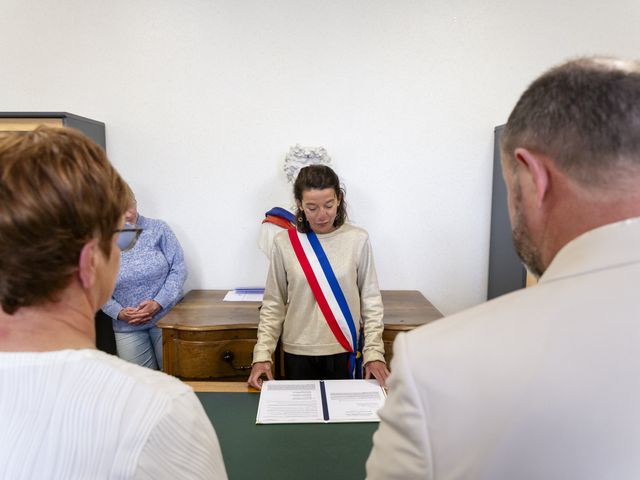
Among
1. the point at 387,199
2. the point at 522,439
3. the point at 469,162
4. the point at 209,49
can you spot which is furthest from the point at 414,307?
the point at 522,439

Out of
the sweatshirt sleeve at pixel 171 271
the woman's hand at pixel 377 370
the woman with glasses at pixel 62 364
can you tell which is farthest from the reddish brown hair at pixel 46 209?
the sweatshirt sleeve at pixel 171 271

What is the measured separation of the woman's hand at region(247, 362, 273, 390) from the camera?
4.56 ft

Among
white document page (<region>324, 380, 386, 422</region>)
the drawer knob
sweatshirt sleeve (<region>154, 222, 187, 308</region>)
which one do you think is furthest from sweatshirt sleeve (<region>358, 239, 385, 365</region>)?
sweatshirt sleeve (<region>154, 222, 187, 308</region>)

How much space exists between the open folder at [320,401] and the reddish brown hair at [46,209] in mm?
745

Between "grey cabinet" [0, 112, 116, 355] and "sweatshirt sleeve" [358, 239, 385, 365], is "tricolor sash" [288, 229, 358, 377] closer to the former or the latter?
"sweatshirt sleeve" [358, 239, 385, 365]

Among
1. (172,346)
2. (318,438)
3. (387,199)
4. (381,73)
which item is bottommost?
(172,346)

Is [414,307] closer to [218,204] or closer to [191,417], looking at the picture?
[218,204]

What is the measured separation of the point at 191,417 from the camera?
1.98 ft

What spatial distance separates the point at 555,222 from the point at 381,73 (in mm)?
2209

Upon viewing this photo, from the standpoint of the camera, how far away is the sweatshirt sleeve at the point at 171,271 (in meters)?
2.34

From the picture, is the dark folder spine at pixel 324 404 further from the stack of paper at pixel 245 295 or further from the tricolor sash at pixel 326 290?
the stack of paper at pixel 245 295

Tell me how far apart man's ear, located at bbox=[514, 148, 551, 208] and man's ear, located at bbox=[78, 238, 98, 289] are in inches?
22.7

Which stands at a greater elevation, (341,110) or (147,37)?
(147,37)

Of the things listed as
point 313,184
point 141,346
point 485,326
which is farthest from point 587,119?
point 141,346
